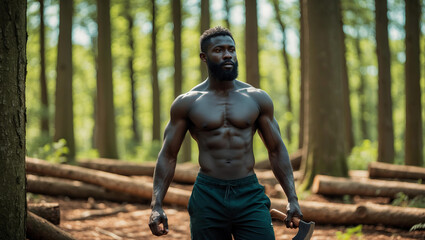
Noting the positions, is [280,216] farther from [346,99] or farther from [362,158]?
[346,99]

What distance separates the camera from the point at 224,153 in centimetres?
321

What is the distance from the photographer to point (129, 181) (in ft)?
29.1

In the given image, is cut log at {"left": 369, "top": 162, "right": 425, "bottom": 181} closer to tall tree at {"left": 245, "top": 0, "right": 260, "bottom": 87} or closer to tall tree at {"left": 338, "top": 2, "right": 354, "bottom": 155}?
tall tree at {"left": 245, "top": 0, "right": 260, "bottom": 87}

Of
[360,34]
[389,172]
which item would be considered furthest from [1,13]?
[360,34]

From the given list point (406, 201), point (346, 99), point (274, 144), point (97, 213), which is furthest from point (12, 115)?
point (346, 99)

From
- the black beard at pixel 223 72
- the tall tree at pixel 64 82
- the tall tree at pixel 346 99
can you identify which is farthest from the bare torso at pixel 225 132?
the tall tree at pixel 346 99

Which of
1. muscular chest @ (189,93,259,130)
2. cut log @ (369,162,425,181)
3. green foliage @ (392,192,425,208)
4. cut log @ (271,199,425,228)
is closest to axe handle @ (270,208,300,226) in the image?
muscular chest @ (189,93,259,130)

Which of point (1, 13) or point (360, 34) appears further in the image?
point (360, 34)

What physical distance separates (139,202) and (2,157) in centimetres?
579

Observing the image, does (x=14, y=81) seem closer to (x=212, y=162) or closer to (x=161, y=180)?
(x=161, y=180)

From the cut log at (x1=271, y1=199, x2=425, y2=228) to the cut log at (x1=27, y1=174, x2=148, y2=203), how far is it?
365cm

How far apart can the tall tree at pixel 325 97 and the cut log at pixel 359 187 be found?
0.68 metres

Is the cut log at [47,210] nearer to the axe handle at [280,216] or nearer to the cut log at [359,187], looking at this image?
the axe handle at [280,216]

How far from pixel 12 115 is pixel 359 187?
271 inches
